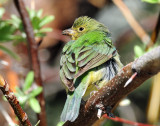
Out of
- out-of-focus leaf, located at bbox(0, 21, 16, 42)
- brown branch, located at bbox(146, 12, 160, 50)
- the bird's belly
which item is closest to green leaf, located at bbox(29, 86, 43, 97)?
the bird's belly

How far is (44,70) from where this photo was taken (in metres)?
6.29

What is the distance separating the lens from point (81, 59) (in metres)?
3.05

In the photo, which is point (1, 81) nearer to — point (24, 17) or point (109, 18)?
point (24, 17)

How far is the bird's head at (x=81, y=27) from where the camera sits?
13.5ft

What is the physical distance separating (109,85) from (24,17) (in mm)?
1949

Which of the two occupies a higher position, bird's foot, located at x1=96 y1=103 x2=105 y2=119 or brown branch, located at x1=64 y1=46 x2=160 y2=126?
brown branch, located at x1=64 y1=46 x2=160 y2=126

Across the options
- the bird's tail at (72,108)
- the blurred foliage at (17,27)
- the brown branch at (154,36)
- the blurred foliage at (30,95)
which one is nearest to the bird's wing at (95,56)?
the bird's tail at (72,108)

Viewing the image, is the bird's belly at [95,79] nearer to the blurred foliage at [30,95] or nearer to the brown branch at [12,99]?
the blurred foliage at [30,95]

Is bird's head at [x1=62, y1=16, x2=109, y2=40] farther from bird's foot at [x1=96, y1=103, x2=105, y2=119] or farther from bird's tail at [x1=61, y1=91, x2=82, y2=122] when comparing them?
bird's foot at [x1=96, y1=103, x2=105, y2=119]

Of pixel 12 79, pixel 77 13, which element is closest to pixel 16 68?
pixel 12 79

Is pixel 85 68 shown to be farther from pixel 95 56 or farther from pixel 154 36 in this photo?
pixel 154 36

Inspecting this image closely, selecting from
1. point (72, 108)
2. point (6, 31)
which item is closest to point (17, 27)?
point (6, 31)

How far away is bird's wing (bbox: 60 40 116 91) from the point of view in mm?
2850

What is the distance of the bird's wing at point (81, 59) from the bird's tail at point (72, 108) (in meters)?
0.07
